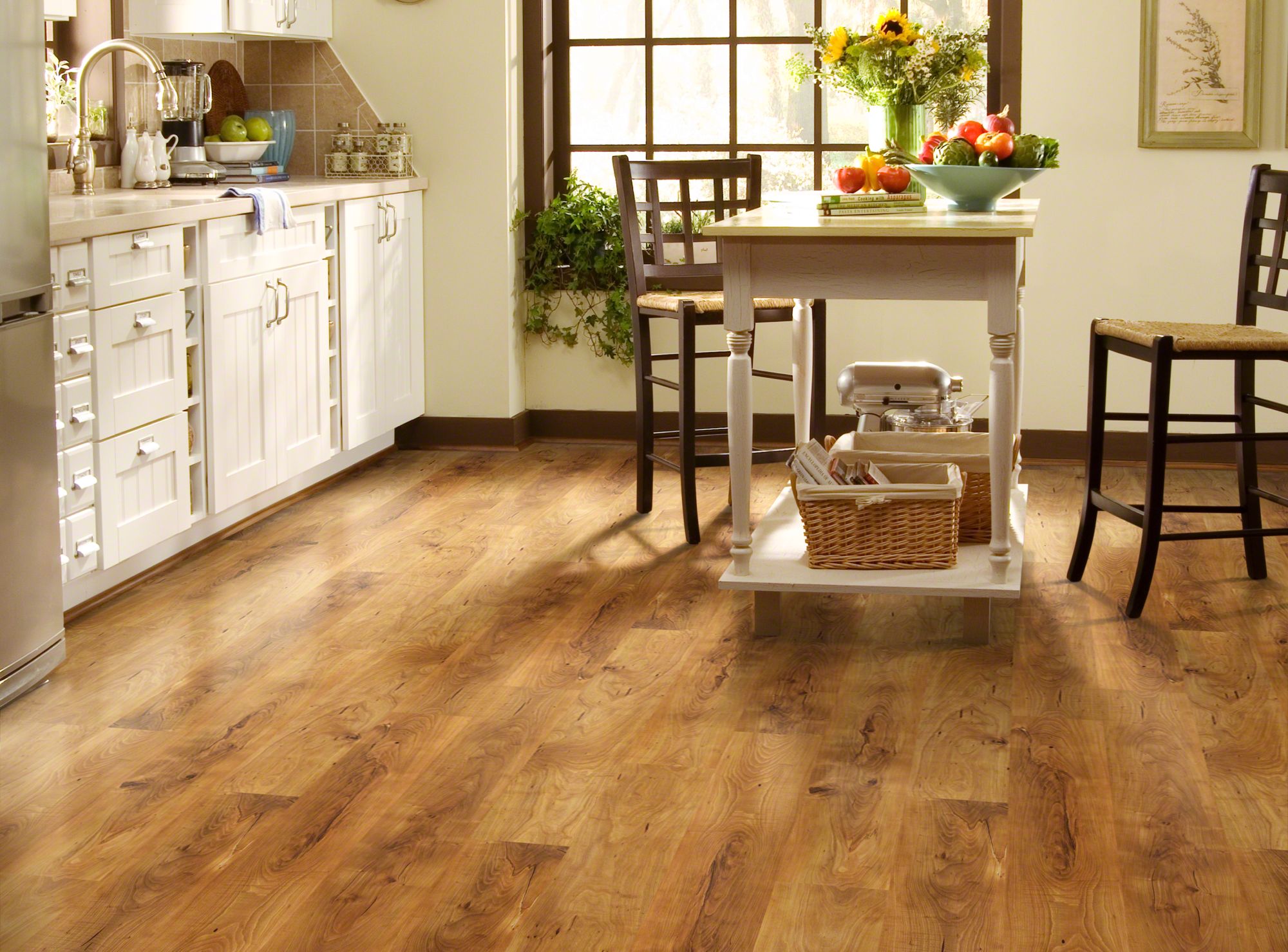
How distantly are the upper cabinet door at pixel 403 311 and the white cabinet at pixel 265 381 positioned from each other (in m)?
0.48

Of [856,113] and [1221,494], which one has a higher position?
[856,113]

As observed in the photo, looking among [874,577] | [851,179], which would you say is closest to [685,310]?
[851,179]

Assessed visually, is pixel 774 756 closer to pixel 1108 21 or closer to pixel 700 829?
pixel 700 829

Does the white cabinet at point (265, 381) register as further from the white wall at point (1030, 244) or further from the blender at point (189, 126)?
the white wall at point (1030, 244)

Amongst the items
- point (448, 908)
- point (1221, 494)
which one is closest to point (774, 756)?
point (448, 908)

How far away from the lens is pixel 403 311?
4.99 m

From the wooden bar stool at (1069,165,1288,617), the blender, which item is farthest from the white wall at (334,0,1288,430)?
the wooden bar stool at (1069,165,1288,617)

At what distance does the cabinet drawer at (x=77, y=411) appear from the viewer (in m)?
3.04

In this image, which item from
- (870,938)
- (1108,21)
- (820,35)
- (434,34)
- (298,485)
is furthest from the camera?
(434,34)

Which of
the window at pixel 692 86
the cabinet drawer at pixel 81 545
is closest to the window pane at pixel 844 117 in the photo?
the window at pixel 692 86

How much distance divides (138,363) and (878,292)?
164 cm

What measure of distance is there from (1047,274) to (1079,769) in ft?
9.00

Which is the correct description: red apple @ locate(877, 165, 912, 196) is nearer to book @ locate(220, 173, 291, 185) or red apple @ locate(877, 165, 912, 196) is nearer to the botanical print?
the botanical print

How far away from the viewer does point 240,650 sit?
3.06 meters
